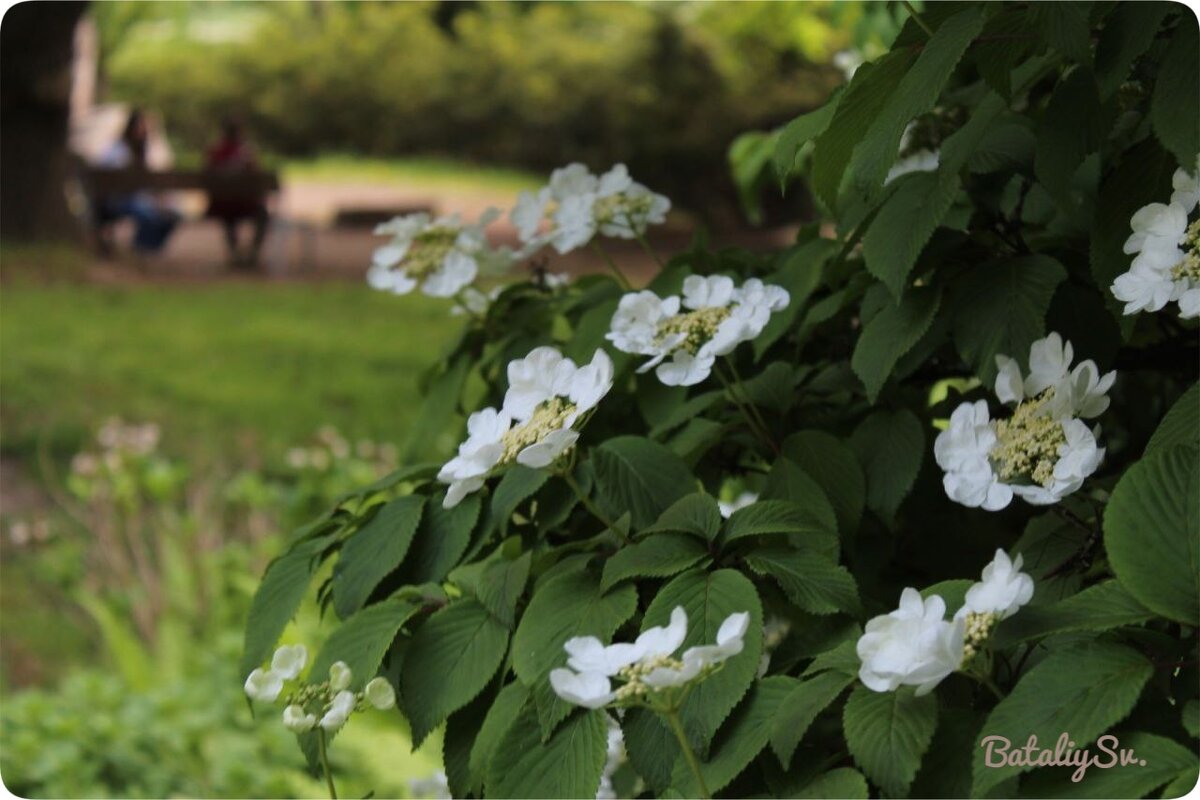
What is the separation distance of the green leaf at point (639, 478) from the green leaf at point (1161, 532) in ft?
1.04

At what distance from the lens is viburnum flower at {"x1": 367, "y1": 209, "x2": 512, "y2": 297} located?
1.37 meters

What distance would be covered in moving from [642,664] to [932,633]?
0.16 meters

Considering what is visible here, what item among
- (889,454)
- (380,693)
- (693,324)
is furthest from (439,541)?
(889,454)

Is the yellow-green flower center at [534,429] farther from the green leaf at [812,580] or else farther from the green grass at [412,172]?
the green grass at [412,172]

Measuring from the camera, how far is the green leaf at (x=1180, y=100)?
846 millimetres

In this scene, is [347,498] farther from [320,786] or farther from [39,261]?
[39,261]

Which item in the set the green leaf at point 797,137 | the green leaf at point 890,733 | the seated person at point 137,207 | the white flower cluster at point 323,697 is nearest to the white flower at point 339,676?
the white flower cluster at point 323,697

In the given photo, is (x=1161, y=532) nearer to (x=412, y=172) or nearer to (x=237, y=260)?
(x=237, y=260)

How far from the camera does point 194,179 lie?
773cm

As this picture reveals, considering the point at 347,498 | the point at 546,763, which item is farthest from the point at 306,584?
the point at 546,763

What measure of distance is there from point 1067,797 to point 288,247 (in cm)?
901

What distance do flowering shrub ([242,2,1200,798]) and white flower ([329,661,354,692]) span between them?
2 cm

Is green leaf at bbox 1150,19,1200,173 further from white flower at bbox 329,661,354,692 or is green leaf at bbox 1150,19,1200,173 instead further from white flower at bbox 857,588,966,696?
white flower at bbox 329,661,354,692

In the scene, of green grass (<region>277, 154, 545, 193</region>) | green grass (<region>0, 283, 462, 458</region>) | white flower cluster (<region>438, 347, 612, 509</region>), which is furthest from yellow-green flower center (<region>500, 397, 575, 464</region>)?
green grass (<region>277, 154, 545, 193</region>)
